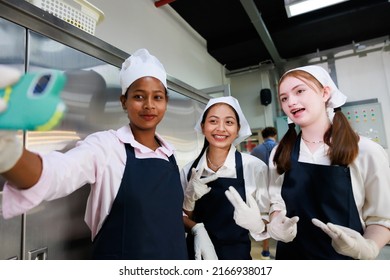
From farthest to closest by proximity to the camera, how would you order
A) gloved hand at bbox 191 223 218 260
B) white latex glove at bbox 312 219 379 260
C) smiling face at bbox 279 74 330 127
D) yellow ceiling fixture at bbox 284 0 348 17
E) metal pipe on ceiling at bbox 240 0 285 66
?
1. metal pipe on ceiling at bbox 240 0 285 66
2. yellow ceiling fixture at bbox 284 0 348 17
3. gloved hand at bbox 191 223 218 260
4. smiling face at bbox 279 74 330 127
5. white latex glove at bbox 312 219 379 260

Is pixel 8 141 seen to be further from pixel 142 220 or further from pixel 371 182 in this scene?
pixel 371 182

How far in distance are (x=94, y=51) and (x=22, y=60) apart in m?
0.31

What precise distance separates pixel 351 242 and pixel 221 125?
0.62 meters

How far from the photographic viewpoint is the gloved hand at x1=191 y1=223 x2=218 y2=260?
910mm

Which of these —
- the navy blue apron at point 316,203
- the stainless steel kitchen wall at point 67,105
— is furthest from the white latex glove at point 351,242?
the stainless steel kitchen wall at point 67,105

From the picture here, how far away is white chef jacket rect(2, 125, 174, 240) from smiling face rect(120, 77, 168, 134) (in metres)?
0.06

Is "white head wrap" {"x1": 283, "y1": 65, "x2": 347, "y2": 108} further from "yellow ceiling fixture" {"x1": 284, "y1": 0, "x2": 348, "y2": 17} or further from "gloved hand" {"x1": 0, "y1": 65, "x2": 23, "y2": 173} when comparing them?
"yellow ceiling fixture" {"x1": 284, "y1": 0, "x2": 348, "y2": 17}

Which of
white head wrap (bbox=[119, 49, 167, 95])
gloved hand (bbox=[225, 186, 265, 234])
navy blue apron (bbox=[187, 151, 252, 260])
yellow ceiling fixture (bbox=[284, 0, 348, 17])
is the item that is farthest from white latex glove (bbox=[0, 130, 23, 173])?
yellow ceiling fixture (bbox=[284, 0, 348, 17])

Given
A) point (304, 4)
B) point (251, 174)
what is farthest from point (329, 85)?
point (304, 4)

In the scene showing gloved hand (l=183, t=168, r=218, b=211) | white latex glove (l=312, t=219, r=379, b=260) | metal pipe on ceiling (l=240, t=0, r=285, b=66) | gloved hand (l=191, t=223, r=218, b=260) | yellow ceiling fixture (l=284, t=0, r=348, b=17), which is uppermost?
metal pipe on ceiling (l=240, t=0, r=285, b=66)

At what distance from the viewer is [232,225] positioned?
38.4 inches

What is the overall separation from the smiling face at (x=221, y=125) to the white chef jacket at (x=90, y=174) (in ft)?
0.77

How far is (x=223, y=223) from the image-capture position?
3.23 ft

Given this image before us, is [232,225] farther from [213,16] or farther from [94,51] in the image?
[213,16]
